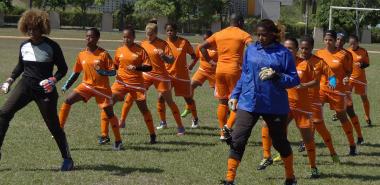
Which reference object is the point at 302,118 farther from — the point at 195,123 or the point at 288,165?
the point at 195,123

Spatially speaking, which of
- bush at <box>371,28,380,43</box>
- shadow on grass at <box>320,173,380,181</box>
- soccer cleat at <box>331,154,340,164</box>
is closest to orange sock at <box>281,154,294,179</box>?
shadow on grass at <box>320,173,380,181</box>

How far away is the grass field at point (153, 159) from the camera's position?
8391mm

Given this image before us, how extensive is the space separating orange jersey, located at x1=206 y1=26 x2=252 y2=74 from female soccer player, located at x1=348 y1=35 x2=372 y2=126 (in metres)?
3.93

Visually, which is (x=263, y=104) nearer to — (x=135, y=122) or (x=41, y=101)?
(x=41, y=101)

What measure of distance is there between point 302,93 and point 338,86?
188 cm

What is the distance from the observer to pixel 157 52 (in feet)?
38.1

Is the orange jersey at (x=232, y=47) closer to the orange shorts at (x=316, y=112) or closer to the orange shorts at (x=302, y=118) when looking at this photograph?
the orange shorts at (x=316, y=112)

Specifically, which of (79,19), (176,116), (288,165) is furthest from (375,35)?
(288,165)

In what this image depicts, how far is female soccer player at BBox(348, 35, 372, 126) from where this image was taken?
13.6 meters

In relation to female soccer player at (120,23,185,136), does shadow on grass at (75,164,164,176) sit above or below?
below

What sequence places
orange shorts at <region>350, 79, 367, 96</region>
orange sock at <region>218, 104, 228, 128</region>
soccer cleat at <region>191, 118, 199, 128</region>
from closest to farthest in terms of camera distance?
orange sock at <region>218, 104, 228, 128</region>, soccer cleat at <region>191, 118, 199, 128</region>, orange shorts at <region>350, 79, 367, 96</region>

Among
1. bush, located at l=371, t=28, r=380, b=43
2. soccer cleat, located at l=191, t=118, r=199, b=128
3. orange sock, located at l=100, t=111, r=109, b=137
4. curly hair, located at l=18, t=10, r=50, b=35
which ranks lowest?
bush, located at l=371, t=28, r=380, b=43

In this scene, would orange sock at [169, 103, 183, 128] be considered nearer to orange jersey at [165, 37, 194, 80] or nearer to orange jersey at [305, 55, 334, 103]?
orange jersey at [165, 37, 194, 80]

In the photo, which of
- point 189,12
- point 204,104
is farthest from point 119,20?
point 204,104
